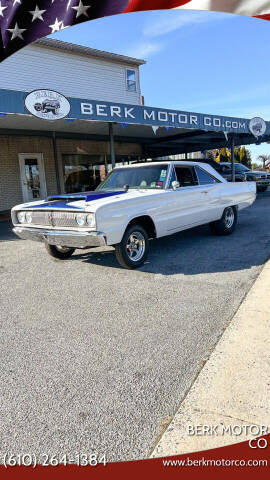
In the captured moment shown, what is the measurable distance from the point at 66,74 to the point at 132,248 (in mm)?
14226

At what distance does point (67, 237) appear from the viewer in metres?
5.00

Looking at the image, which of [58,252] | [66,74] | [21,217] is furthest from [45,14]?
[66,74]

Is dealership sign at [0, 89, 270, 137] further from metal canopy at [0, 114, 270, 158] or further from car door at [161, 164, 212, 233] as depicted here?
car door at [161, 164, 212, 233]

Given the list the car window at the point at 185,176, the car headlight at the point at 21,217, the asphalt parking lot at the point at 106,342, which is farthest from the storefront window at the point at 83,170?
the asphalt parking lot at the point at 106,342

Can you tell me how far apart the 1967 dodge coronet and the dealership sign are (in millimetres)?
3510

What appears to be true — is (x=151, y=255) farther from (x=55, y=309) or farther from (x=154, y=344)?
(x=154, y=344)

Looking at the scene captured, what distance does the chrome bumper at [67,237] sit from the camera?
4.77 m

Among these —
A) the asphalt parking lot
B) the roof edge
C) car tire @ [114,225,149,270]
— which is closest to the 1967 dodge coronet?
car tire @ [114,225,149,270]

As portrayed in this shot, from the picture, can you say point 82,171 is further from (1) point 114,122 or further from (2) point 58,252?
(2) point 58,252

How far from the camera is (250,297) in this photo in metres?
4.01

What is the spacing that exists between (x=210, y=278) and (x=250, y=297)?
0.86m

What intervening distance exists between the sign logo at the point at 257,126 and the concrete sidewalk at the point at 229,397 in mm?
14369

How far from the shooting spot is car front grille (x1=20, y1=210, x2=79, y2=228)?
5061 mm

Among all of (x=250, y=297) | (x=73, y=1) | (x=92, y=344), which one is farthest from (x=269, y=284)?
(x=73, y=1)
